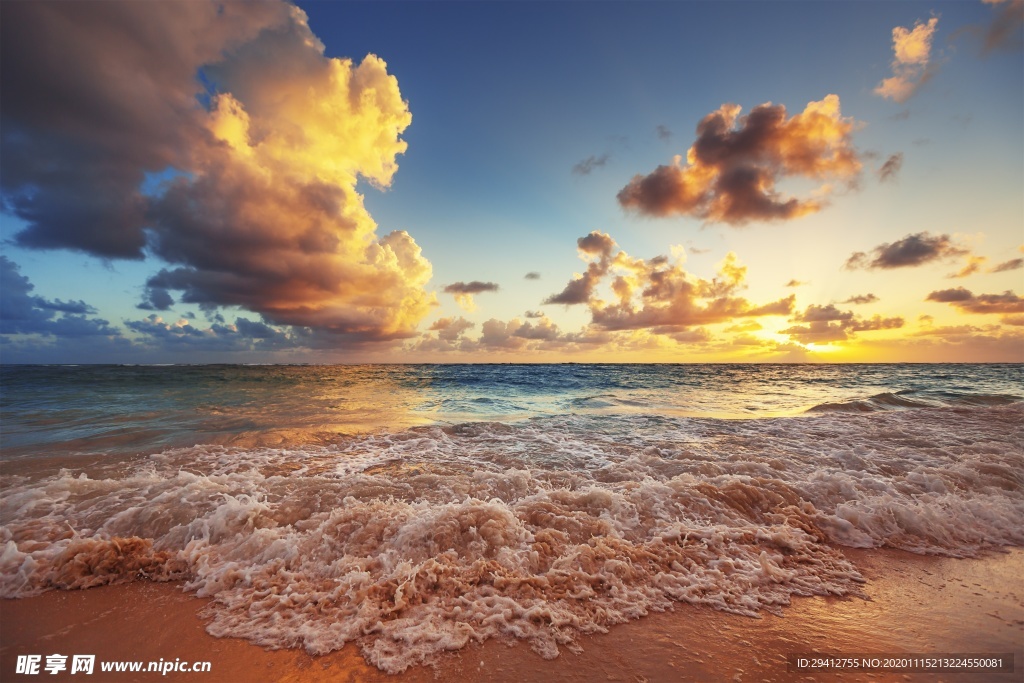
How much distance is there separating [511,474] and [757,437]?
23.4 feet

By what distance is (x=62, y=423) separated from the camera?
12.1m

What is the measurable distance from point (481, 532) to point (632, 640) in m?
2.09

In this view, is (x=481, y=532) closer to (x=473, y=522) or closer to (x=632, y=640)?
(x=473, y=522)

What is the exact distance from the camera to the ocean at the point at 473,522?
375cm

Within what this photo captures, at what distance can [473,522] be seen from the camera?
16.5 feet

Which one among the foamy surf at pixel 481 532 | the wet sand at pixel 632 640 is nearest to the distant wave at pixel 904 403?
the foamy surf at pixel 481 532

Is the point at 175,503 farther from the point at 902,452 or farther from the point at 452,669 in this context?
the point at 902,452

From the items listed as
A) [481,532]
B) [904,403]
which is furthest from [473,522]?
[904,403]

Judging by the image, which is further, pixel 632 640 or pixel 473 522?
pixel 473 522

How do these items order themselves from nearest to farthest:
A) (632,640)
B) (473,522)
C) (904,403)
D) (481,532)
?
(632,640) < (481,532) < (473,522) < (904,403)

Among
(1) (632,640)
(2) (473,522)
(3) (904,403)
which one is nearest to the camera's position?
(1) (632,640)

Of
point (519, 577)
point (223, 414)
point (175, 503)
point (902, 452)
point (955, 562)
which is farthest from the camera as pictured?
point (223, 414)

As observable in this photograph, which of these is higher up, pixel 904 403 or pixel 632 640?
pixel 904 403

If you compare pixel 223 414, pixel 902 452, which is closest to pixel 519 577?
pixel 902 452
